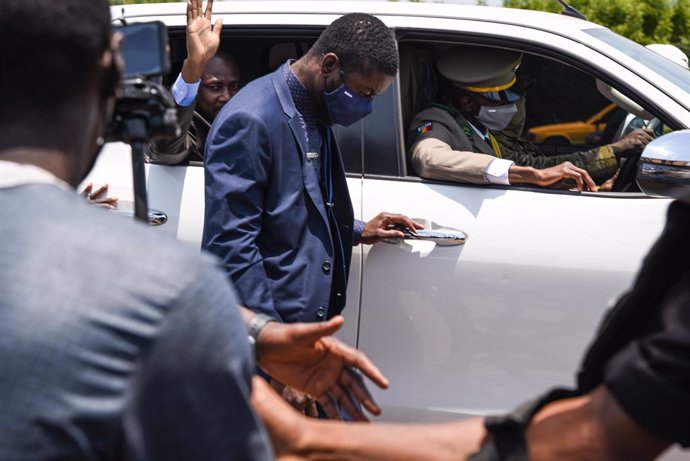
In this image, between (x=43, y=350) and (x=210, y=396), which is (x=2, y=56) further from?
(x=210, y=396)

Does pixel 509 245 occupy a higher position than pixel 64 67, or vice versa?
pixel 64 67

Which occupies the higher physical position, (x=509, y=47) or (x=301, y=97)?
(x=509, y=47)

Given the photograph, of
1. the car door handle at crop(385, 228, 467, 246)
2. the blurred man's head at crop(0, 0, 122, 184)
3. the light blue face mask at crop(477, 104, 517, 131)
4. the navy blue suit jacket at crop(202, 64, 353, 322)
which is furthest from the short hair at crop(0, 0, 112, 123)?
the light blue face mask at crop(477, 104, 517, 131)

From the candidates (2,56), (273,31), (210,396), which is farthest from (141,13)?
(210,396)

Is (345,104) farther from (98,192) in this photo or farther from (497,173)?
(98,192)

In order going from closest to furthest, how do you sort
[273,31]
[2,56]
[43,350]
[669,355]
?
[43,350]
[2,56]
[669,355]
[273,31]

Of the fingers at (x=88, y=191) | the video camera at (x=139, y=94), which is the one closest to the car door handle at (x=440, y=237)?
the fingers at (x=88, y=191)

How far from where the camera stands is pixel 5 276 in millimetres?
1210

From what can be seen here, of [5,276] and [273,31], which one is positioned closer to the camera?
[5,276]

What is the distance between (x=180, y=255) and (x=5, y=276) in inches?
8.0

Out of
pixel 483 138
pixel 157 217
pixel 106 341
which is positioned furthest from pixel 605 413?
pixel 483 138

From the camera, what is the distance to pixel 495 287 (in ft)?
11.2

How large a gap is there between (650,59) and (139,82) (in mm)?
2582

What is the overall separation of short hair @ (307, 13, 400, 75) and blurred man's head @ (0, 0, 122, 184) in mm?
1850
